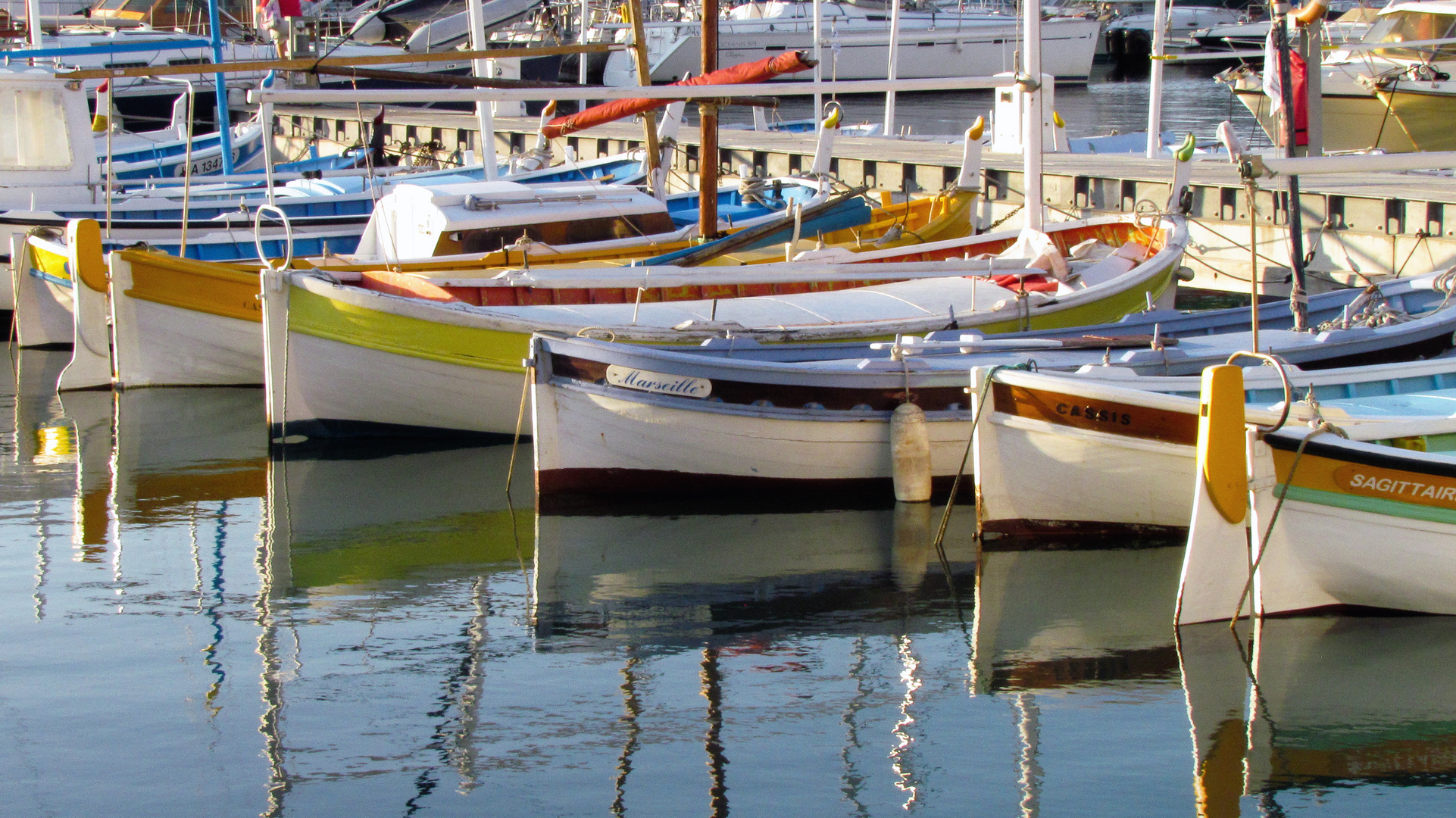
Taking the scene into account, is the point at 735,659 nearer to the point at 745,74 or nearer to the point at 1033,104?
the point at 1033,104

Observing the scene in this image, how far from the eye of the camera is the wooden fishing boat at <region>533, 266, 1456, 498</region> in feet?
31.7

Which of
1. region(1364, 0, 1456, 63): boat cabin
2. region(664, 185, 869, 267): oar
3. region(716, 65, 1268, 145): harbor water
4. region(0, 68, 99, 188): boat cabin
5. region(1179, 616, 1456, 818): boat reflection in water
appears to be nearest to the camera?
region(1179, 616, 1456, 818): boat reflection in water

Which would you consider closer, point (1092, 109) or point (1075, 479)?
point (1075, 479)

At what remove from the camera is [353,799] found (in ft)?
18.6

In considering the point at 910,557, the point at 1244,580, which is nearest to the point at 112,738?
the point at 910,557

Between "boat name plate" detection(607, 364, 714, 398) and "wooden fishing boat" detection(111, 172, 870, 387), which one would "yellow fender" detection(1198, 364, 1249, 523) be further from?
"wooden fishing boat" detection(111, 172, 870, 387)

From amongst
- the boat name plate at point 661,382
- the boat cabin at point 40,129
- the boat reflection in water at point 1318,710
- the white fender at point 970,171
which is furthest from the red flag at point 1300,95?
the boat cabin at point 40,129

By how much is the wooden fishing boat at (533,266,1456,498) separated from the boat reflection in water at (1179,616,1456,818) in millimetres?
2543

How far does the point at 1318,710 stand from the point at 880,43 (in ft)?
172

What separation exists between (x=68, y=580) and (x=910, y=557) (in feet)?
16.4

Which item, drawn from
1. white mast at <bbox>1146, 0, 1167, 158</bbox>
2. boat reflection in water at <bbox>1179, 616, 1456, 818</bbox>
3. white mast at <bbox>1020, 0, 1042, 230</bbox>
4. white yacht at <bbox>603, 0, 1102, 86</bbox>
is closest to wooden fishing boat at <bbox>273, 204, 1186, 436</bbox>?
white mast at <bbox>1020, 0, 1042, 230</bbox>

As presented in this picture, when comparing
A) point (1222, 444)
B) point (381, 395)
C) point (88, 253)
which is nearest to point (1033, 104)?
point (1222, 444)

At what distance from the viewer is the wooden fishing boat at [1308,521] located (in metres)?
7.16

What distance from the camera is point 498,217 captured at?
576 inches
